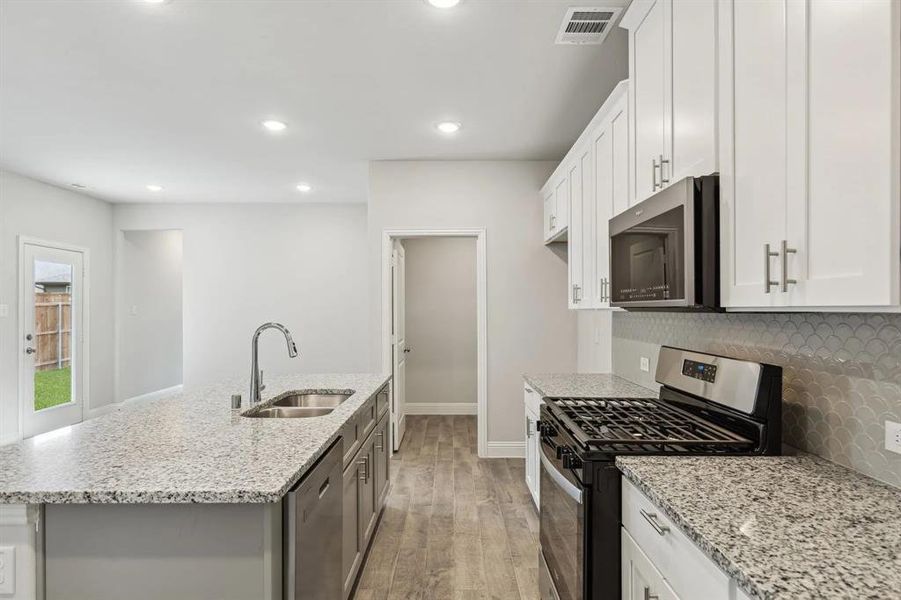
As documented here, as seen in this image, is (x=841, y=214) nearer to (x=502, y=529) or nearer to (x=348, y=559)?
(x=348, y=559)

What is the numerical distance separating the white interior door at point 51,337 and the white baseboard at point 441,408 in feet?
12.8

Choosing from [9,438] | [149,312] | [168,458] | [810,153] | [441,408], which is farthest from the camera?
[149,312]

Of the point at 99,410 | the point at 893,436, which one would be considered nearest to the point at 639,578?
the point at 893,436

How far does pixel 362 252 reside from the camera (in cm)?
646

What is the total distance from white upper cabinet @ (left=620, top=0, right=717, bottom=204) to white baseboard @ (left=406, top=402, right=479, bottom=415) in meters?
4.62

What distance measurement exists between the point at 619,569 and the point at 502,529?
1.62 metres

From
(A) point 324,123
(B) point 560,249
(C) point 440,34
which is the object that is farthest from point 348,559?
(B) point 560,249

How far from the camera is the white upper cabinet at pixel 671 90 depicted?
4.96ft

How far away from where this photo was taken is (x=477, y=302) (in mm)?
4434

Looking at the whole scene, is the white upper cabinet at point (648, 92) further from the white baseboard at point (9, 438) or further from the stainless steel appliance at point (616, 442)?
the white baseboard at point (9, 438)

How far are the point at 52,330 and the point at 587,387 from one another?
5.80 metres

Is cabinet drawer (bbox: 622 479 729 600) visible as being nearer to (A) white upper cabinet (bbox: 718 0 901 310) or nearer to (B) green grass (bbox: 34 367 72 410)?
(A) white upper cabinet (bbox: 718 0 901 310)

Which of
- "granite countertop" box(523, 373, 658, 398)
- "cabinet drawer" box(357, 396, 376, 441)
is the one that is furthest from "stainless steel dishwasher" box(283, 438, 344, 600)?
"granite countertop" box(523, 373, 658, 398)

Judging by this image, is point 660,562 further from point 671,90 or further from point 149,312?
point 149,312
